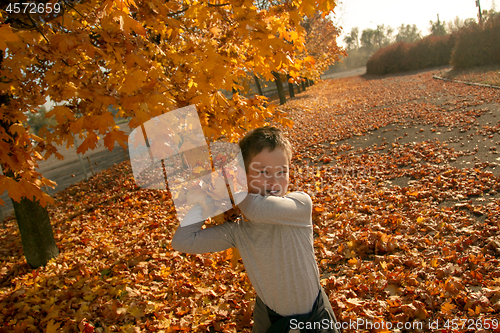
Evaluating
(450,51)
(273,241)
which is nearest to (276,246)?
(273,241)

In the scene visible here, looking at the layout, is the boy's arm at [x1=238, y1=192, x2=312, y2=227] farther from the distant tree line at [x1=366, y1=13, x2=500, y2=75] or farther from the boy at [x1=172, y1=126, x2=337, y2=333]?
the distant tree line at [x1=366, y1=13, x2=500, y2=75]

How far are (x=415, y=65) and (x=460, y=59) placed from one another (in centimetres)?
1419

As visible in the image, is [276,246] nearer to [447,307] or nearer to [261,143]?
[261,143]

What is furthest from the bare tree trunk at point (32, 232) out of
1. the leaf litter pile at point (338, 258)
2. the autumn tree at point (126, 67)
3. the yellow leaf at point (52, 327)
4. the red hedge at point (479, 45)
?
the red hedge at point (479, 45)

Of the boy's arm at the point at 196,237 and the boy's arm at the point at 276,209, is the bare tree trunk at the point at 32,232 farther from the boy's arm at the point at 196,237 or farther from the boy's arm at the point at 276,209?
the boy's arm at the point at 276,209

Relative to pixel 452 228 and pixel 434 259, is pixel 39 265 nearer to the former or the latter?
pixel 434 259

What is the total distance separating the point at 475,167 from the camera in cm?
524

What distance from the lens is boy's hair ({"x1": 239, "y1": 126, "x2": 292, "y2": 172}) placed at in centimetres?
160

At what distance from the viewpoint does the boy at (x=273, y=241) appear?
148 centimetres

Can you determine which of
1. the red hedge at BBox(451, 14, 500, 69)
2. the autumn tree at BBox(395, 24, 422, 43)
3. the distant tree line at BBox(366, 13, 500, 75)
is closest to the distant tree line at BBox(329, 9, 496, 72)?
the autumn tree at BBox(395, 24, 422, 43)

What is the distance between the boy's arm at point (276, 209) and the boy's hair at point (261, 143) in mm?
252

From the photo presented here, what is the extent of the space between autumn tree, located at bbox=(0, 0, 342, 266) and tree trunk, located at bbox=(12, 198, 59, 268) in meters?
1.55

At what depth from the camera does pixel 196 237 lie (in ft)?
4.91

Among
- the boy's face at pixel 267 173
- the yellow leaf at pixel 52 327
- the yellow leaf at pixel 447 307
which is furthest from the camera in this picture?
the yellow leaf at pixel 52 327
